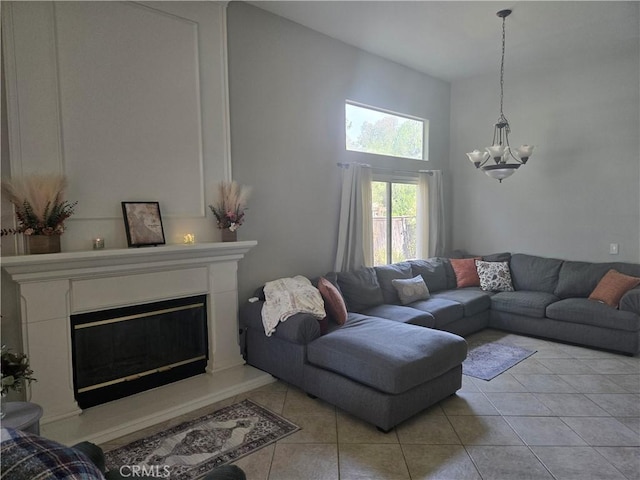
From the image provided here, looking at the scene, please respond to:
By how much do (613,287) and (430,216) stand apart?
235 cm

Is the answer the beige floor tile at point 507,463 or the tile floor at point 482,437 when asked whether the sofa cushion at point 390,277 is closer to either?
the tile floor at point 482,437

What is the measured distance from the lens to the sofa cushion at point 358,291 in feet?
13.8

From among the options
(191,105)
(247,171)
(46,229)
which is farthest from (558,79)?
(46,229)

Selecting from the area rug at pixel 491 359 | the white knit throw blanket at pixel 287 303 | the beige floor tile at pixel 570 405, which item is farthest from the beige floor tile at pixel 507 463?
the white knit throw blanket at pixel 287 303

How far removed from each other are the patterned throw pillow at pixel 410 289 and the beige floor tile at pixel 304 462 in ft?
7.33

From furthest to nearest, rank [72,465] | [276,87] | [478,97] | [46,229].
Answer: [478,97] < [276,87] < [46,229] < [72,465]

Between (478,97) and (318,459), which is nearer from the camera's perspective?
(318,459)

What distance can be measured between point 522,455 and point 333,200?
3.00m

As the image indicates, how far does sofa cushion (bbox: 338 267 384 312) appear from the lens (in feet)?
13.8

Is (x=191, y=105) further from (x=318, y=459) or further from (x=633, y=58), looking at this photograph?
(x=633, y=58)

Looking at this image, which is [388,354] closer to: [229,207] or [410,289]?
[229,207]

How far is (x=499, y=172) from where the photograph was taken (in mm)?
4102

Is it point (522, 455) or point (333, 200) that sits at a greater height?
point (333, 200)

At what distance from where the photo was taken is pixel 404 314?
3.94 meters
